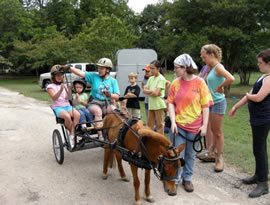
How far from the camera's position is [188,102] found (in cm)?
379

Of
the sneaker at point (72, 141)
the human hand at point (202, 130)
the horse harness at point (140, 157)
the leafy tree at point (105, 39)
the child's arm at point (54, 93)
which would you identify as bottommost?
the sneaker at point (72, 141)

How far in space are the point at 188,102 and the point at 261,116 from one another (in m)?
1.06

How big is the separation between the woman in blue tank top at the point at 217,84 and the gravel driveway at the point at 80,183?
2.03 ft

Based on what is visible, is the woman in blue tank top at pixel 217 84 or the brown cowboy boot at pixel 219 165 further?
the brown cowboy boot at pixel 219 165

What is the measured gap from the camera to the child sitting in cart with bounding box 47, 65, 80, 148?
5.00 meters

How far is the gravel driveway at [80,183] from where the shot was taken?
382 centimetres

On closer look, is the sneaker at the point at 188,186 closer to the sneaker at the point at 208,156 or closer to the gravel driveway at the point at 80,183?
the gravel driveway at the point at 80,183

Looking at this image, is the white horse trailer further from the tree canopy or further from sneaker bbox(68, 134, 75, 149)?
sneaker bbox(68, 134, 75, 149)

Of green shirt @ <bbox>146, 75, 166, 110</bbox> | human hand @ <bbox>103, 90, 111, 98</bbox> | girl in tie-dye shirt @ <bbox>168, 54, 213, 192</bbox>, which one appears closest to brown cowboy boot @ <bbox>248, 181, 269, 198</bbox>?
girl in tie-dye shirt @ <bbox>168, 54, 213, 192</bbox>

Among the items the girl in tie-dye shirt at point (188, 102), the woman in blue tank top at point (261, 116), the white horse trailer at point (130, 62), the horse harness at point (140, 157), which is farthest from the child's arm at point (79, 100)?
the white horse trailer at point (130, 62)

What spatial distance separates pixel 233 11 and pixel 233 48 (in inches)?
122

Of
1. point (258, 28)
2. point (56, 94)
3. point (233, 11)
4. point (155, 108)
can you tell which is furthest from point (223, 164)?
point (258, 28)

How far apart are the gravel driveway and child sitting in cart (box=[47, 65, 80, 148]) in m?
0.65

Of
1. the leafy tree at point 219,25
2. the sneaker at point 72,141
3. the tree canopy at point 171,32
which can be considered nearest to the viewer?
the sneaker at point 72,141
